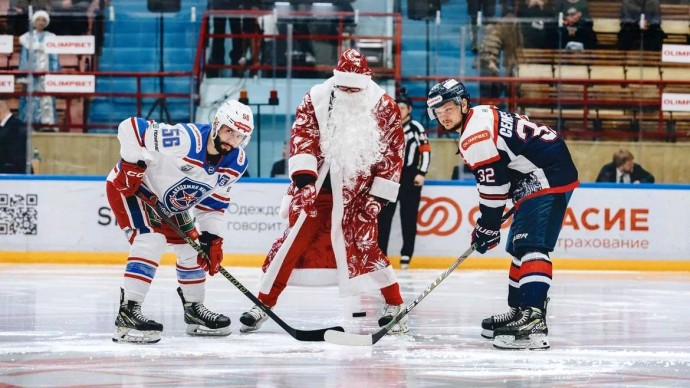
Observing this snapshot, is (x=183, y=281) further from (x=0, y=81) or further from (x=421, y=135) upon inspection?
(x=0, y=81)

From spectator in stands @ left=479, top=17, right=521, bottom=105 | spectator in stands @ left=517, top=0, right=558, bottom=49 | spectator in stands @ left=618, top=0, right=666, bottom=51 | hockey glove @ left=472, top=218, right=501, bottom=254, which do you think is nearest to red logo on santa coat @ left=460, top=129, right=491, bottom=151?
hockey glove @ left=472, top=218, right=501, bottom=254

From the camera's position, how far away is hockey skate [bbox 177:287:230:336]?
5465 mm

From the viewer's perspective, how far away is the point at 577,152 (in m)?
10.3

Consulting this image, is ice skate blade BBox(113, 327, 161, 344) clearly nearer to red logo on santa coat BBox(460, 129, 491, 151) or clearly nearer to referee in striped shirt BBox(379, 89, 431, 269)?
red logo on santa coat BBox(460, 129, 491, 151)

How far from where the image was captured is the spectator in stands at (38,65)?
10.3 meters

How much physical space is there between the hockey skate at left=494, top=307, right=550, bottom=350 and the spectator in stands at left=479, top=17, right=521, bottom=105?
551cm

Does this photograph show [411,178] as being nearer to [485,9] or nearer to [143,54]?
[485,9]

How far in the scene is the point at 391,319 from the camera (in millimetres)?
5648

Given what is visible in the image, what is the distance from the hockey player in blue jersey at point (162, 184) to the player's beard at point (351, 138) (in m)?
0.45

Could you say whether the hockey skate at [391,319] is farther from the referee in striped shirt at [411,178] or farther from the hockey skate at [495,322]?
the referee in striped shirt at [411,178]

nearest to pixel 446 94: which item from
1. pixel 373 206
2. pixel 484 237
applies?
pixel 484 237

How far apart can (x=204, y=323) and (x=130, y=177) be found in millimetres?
838

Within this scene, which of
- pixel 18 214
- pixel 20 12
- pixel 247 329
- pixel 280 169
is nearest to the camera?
pixel 247 329

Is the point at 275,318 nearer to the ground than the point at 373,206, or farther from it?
nearer to the ground
